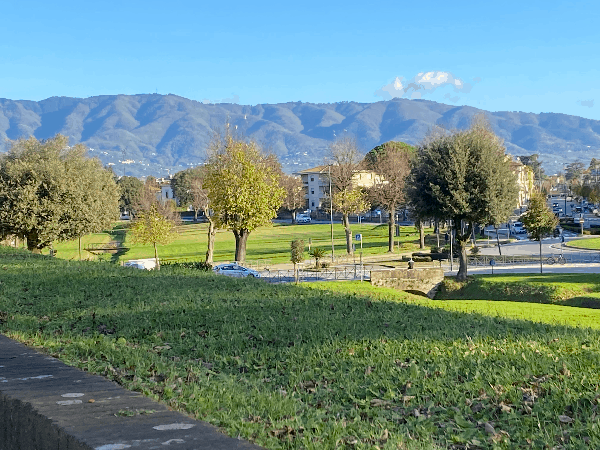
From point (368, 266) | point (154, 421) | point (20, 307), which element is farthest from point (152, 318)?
point (368, 266)

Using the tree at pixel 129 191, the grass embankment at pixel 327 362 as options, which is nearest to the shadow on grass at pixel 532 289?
the grass embankment at pixel 327 362

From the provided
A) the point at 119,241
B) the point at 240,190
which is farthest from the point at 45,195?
the point at 119,241

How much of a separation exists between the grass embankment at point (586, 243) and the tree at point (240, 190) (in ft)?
113

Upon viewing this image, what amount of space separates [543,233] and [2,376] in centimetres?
4691

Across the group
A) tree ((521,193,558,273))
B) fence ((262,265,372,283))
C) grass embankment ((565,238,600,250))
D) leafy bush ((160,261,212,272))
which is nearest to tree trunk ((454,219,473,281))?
fence ((262,265,372,283))

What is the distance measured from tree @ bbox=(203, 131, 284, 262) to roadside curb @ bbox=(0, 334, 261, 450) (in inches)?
1409

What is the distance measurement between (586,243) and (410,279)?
1412 inches

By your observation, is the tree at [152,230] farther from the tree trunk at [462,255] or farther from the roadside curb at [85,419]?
the roadside curb at [85,419]

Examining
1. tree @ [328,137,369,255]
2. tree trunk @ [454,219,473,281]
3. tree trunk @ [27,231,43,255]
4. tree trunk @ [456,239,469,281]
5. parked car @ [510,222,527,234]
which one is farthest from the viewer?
parked car @ [510,222,527,234]

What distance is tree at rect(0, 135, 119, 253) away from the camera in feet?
135

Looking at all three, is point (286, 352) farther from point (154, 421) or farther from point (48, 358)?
point (154, 421)

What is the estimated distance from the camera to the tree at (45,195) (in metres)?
41.0

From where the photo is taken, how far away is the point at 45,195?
4222 centimetres

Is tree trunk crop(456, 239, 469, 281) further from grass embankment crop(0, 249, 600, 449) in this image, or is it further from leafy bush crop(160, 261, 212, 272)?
grass embankment crop(0, 249, 600, 449)
